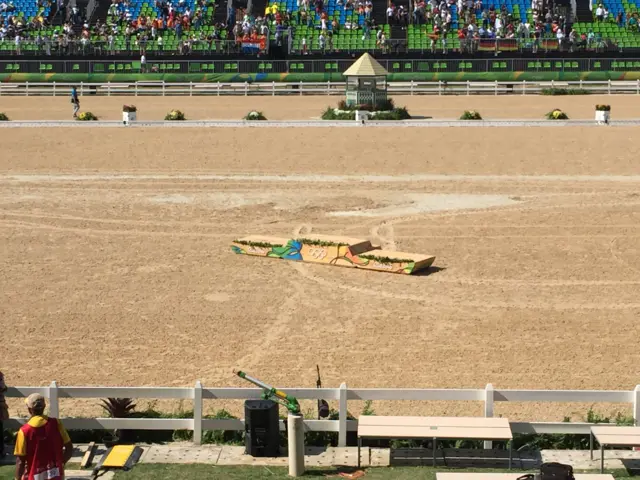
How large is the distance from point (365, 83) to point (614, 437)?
37.2 meters

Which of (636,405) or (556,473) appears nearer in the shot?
(556,473)

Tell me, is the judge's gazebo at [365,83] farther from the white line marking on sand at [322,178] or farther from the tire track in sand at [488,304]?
the tire track in sand at [488,304]

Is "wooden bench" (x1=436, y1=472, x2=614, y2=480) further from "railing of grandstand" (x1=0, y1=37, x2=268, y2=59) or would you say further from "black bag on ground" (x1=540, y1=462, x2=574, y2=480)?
"railing of grandstand" (x1=0, y1=37, x2=268, y2=59)

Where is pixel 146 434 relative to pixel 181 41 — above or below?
below

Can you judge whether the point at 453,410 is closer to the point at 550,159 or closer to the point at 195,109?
the point at 550,159

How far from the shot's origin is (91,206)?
3309 centimetres

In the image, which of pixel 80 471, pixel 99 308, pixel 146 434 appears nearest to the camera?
pixel 80 471

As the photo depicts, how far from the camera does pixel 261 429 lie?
13336 millimetres

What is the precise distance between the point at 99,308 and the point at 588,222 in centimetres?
1375

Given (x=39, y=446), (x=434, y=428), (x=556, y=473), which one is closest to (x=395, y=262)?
(x=434, y=428)

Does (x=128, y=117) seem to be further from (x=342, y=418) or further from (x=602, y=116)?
(x=342, y=418)

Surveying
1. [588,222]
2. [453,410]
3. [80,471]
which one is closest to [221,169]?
[588,222]

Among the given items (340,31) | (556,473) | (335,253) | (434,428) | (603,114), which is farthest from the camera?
(340,31)

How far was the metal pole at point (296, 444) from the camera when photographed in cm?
1267
